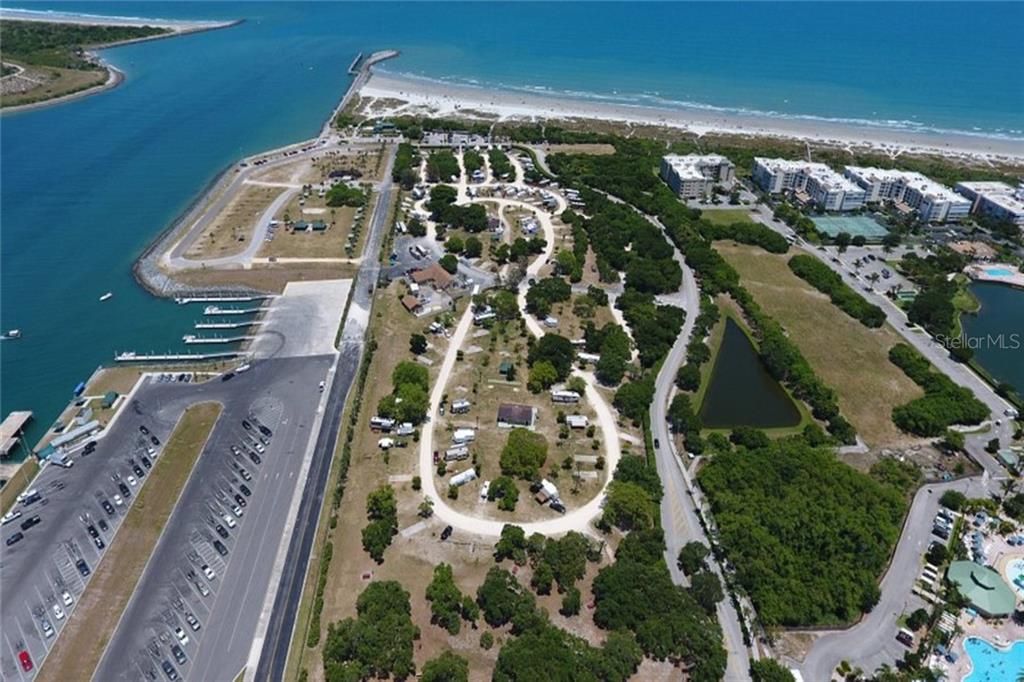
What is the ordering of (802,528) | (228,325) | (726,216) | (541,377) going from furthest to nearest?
(726,216) → (228,325) → (541,377) → (802,528)

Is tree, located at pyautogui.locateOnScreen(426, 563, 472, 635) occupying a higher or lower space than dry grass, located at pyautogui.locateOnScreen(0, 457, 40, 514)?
higher

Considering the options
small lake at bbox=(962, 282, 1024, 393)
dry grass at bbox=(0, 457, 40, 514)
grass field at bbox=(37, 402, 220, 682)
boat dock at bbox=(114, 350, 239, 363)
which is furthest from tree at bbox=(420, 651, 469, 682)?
small lake at bbox=(962, 282, 1024, 393)

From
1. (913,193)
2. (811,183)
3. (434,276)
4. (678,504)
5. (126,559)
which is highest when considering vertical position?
(913,193)

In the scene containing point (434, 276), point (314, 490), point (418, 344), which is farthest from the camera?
Result: point (434, 276)

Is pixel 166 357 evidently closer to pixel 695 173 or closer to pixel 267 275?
pixel 267 275

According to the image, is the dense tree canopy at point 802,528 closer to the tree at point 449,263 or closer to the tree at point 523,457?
the tree at point 523,457

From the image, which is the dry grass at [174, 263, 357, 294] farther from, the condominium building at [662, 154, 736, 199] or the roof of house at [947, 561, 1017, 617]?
the roof of house at [947, 561, 1017, 617]

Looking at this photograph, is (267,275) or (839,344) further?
(267,275)

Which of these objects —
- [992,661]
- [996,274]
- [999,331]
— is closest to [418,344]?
[992,661]

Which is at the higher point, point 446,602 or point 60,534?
point 446,602
